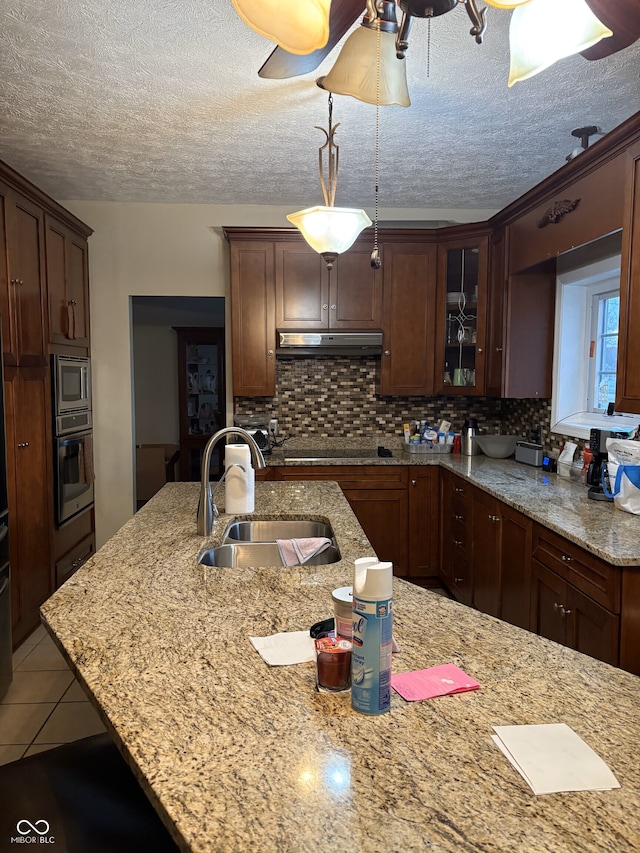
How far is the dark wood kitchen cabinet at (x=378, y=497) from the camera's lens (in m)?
3.97

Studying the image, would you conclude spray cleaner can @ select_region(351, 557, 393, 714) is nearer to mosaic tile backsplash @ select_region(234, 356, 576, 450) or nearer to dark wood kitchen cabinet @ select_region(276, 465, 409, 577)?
dark wood kitchen cabinet @ select_region(276, 465, 409, 577)

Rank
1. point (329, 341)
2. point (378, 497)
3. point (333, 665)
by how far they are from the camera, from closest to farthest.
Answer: point (333, 665) → point (378, 497) → point (329, 341)

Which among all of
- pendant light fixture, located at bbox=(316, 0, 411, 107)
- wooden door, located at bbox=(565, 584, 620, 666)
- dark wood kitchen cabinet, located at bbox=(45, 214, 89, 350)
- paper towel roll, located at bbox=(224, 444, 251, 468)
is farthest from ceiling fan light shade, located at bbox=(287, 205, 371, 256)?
dark wood kitchen cabinet, located at bbox=(45, 214, 89, 350)

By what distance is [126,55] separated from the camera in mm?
2303

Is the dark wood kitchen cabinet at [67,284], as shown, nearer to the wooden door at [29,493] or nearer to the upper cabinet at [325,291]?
the wooden door at [29,493]

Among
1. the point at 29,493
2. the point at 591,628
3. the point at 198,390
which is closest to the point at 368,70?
the point at 591,628

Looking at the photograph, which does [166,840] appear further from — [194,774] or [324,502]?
[324,502]

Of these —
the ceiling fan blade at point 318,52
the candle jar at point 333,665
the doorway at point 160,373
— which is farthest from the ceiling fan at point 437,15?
the doorway at point 160,373

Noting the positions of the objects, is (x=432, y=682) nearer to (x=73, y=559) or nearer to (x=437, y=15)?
(x=437, y=15)

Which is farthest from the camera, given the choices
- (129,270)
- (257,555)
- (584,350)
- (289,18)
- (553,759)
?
(129,270)

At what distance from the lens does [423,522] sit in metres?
4.04

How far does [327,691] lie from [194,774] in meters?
0.30

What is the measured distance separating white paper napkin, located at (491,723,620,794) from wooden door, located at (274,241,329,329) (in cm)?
358

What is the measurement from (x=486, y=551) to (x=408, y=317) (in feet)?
6.11
